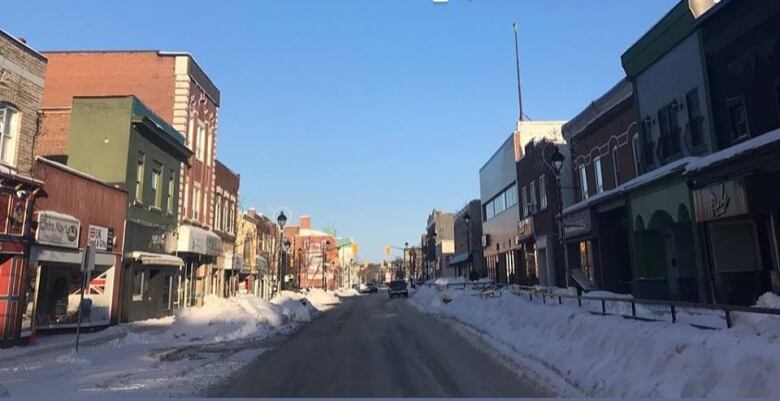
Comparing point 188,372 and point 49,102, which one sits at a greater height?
point 49,102

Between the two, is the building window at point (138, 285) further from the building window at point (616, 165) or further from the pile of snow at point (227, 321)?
the building window at point (616, 165)

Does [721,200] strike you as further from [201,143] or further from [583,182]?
[201,143]

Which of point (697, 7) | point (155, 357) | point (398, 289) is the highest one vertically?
point (697, 7)

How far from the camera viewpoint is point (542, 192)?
36.6 metres

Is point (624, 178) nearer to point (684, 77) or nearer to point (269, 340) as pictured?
point (684, 77)

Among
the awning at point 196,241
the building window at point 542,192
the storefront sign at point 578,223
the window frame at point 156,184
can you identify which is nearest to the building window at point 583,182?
the storefront sign at point 578,223

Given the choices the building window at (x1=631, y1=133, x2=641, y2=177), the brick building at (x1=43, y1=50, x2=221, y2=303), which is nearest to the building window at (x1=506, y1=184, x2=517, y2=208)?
the building window at (x1=631, y1=133, x2=641, y2=177)

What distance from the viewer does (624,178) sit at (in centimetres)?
2519

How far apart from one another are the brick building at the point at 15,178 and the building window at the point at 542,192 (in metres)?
27.9

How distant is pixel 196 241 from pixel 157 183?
14.4 feet

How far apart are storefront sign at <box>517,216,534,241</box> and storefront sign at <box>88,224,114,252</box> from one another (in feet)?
85.3

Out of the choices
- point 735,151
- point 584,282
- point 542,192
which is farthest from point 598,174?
point 735,151

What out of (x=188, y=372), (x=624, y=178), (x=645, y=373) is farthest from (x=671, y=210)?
(x=188, y=372)

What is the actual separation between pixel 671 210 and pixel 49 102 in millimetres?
31397
